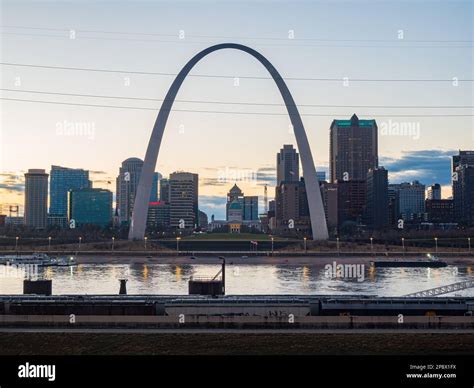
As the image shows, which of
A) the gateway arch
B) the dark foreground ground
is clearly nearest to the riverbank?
the gateway arch


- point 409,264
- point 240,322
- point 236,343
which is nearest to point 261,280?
point 240,322

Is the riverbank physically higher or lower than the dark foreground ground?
lower

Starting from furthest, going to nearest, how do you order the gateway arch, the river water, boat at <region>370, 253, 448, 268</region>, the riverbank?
the gateway arch → the riverbank → boat at <region>370, 253, 448, 268</region> → the river water

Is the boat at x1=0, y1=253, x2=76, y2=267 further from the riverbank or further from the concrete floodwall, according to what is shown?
the concrete floodwall

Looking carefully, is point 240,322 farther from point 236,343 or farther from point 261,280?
point 261,280
